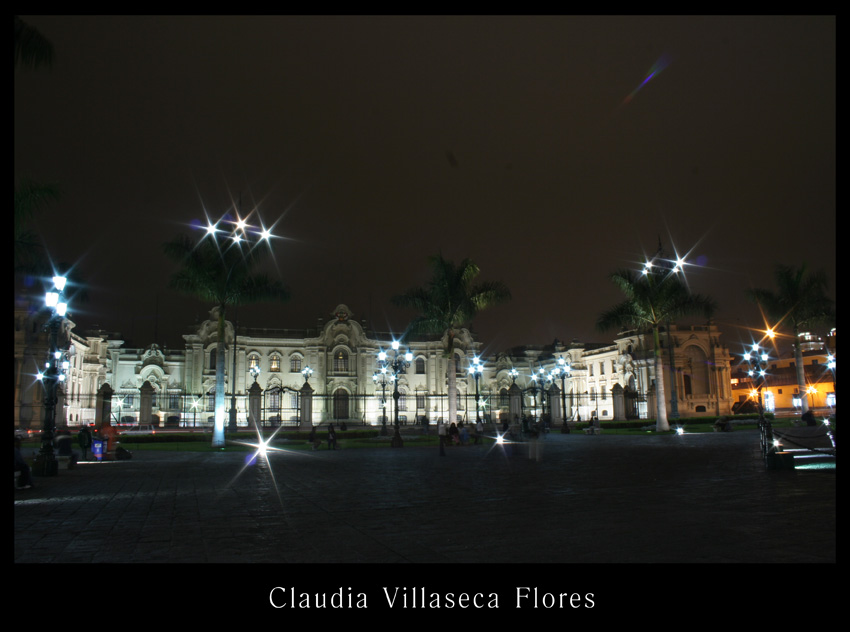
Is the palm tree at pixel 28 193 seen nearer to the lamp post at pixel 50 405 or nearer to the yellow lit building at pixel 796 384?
the lamp post at pixel 50 405

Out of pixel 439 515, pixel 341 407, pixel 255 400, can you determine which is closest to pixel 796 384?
pixel 341 407

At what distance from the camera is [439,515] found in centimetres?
854

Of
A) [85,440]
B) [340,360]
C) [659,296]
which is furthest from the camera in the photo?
[340,360]

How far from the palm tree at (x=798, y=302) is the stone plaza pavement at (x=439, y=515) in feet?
92.3

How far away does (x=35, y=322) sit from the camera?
149 ft

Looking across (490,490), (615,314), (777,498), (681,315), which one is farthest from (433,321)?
(777,498)

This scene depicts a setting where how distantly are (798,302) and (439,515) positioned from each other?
3780 cm

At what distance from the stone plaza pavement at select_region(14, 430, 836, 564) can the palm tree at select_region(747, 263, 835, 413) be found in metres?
28.1

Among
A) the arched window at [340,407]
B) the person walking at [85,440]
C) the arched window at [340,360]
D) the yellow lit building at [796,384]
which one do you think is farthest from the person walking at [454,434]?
the yellow lit building at [796,384]

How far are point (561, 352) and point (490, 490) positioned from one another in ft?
195

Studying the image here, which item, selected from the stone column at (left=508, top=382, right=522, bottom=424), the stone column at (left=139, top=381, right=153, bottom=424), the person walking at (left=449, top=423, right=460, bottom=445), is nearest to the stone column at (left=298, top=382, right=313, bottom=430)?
the stone column at (left=139, top=381, right=153, bottom=424)

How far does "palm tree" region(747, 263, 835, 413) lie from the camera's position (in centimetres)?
3816

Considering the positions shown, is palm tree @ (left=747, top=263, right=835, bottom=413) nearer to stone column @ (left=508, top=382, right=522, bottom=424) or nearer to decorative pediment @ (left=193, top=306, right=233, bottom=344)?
stone column @ (left=508, top=382, right=522, bottom=424)

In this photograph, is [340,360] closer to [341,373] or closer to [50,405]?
[341,373]
